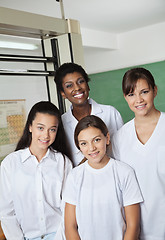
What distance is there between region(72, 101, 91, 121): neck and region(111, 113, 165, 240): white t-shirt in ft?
1.51

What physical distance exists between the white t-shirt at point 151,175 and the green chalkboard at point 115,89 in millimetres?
4753

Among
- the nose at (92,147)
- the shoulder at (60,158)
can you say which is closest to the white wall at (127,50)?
the shoulder at (60,158)

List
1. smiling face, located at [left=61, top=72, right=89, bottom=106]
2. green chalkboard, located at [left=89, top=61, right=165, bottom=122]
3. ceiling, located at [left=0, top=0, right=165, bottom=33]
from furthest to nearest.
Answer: green chalkboard, located at [left=89, top=61, right=165, bottom=122] < ceiling, located at [left=0, top=0, right=165, bottom=33] < smiling face, located at [left=61, top=72, right=89, bottom=106]

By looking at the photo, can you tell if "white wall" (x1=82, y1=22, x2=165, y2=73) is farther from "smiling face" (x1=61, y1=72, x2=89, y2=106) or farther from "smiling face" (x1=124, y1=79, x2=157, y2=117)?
"smiling face" (x1=124, y1=79, x2=157, y2=117)

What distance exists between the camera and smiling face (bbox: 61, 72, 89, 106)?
190 centimetres

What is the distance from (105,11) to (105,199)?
351 centimetres

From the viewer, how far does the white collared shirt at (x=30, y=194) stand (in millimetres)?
1748

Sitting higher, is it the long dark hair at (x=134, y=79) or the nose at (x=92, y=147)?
the long dark hair at (x=134, y=79)

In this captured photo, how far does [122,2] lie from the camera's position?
425 centimetres

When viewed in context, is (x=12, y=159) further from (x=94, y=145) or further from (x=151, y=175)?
(x=151, y=175)

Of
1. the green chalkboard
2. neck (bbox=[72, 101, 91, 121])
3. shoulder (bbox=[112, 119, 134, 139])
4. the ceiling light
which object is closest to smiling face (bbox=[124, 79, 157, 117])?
shoulder (bbox=[112, 119, 134, 139])

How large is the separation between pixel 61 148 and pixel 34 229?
1.45 feet

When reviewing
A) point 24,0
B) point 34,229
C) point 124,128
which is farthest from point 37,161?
point 24,0

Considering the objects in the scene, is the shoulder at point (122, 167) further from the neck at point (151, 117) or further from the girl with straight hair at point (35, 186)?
the girl with straight hair at point (35, 186)
